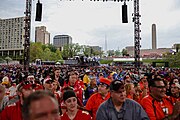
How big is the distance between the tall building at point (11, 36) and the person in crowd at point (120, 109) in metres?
110

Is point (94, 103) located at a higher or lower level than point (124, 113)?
lower

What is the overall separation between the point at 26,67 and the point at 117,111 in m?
17.2

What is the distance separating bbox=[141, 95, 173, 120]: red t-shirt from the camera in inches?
112

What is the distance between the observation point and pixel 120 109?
2668mm

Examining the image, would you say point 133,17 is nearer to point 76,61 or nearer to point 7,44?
point 76,61

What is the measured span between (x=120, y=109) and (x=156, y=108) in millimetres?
609

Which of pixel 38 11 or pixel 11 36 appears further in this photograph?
pixel 11 36

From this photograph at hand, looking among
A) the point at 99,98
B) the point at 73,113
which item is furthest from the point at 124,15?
the point at 73,113

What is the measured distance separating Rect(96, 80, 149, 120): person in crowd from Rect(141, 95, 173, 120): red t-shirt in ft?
0.98

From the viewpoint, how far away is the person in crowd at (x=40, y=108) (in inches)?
49.9

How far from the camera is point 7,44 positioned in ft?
377

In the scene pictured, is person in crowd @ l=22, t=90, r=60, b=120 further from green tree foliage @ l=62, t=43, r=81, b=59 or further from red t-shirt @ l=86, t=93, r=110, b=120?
green tree foliage @ l=62, t=43, r=81, b=59

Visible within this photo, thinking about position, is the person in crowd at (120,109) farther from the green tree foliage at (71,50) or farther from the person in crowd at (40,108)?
the green tree foliage at (71,50)

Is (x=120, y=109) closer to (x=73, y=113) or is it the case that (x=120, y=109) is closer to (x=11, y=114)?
(x=73, y=113)
